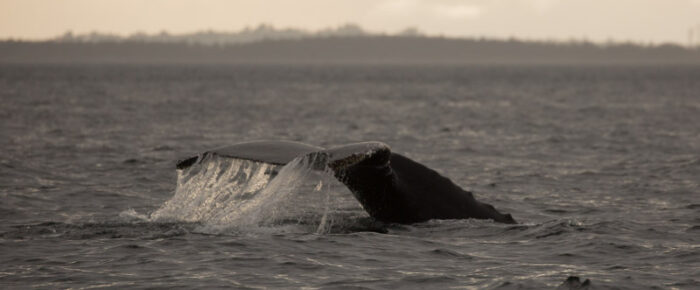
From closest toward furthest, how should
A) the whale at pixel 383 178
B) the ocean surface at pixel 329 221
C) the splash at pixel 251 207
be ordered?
the whale at pixel 383 178
the ocean surface at pixel 329 221
the splash at pixel 251 207

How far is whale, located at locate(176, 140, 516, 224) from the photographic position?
35.2 feet

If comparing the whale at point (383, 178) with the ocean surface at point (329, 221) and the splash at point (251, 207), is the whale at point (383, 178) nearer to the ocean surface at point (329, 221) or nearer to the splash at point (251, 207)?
the ocean surface at point (329, 221)

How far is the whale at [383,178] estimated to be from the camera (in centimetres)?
1073

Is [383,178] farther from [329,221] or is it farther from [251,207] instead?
[329,221]

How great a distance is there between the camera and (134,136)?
32.9 metres

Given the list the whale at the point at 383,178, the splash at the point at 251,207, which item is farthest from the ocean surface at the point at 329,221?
the whale at the point at 383,178

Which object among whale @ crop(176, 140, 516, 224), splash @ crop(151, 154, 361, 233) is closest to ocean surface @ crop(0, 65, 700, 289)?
splash @ crop(151, 154, 361, 233)

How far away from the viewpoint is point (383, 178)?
11562mm

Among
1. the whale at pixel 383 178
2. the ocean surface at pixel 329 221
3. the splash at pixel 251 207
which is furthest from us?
the splash at pixel 251 207

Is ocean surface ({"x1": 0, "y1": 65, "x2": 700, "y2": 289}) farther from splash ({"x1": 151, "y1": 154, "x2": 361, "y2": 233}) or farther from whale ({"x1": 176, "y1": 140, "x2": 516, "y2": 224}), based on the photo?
whale ({"x1": 176, "y1": 140, "x2": 516, "y2": 224})

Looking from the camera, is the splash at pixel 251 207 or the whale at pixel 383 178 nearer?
the whale at pixel 383 178

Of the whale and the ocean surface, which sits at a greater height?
the whale

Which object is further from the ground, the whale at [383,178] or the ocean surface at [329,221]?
the whale at [383,178]

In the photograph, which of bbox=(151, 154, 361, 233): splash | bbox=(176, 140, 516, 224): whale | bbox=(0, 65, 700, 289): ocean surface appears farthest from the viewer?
bbox=(151, 154, 361, 233): splash
